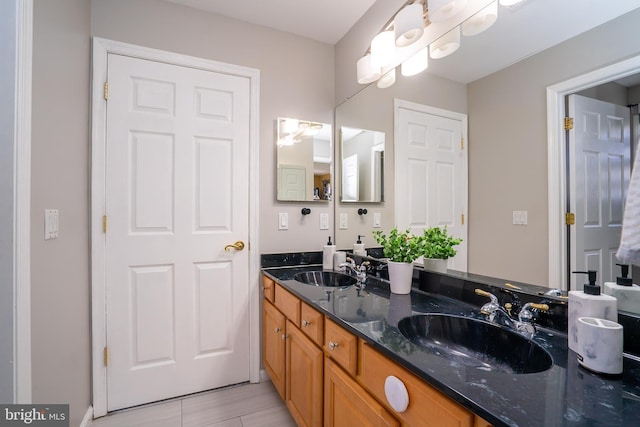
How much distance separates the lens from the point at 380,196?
186cm

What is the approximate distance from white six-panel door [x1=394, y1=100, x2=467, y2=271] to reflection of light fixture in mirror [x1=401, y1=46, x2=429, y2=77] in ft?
0.53

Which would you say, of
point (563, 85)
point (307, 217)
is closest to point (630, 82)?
point (563, 85)

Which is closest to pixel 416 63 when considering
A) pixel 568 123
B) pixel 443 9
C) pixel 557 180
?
pixel 443 9

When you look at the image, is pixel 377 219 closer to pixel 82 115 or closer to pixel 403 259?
pixel 403 259

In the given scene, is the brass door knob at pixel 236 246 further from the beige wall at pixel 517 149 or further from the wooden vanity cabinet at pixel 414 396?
the beige wall at pixel 517 149

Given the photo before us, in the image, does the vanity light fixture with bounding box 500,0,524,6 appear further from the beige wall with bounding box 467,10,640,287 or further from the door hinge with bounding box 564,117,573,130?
Result: the door hinge with bounding box 564,117,573,130

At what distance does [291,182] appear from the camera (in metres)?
2.17

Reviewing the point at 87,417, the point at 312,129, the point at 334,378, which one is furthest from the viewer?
the point at 312,129

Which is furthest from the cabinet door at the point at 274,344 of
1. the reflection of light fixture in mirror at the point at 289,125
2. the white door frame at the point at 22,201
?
the reflection of light fixture in mirror at the point at 289,125

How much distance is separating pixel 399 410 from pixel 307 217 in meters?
1.56

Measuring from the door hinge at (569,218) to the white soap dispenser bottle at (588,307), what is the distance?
208 mm

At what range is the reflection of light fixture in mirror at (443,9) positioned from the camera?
1.29 metres

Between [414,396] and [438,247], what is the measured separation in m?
0.80

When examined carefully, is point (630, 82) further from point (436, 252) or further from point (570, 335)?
point (436, 252)
